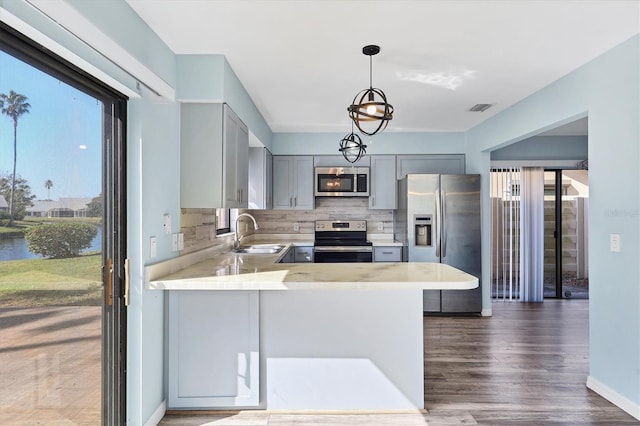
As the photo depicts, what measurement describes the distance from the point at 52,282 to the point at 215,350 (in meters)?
1.08

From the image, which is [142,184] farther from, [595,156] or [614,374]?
[614,374]

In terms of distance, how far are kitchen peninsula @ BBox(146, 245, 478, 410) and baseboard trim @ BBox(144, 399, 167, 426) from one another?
0.12ft

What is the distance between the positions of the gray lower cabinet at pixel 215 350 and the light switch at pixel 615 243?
2.42m

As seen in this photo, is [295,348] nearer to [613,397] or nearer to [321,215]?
[613,397]

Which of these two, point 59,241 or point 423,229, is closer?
point 59,241

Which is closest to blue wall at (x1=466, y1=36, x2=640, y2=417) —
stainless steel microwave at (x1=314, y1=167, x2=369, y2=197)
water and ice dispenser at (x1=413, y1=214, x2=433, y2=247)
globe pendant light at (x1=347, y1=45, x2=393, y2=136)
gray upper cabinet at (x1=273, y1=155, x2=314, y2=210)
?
globe pendant light at (x1=347, y1=45, x2=393, y2=136)

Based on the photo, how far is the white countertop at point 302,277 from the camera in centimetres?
212

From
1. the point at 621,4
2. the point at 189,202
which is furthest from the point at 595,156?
the point at 189,202

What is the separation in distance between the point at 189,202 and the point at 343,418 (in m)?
1.75

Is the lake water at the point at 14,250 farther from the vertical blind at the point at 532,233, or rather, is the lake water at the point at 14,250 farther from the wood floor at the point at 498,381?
the vertical blind at the point at 532,233

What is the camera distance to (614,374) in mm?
2611

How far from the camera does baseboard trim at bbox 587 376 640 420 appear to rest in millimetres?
2432

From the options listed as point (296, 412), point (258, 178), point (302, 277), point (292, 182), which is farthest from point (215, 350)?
point (292, 182)

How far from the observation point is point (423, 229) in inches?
189
